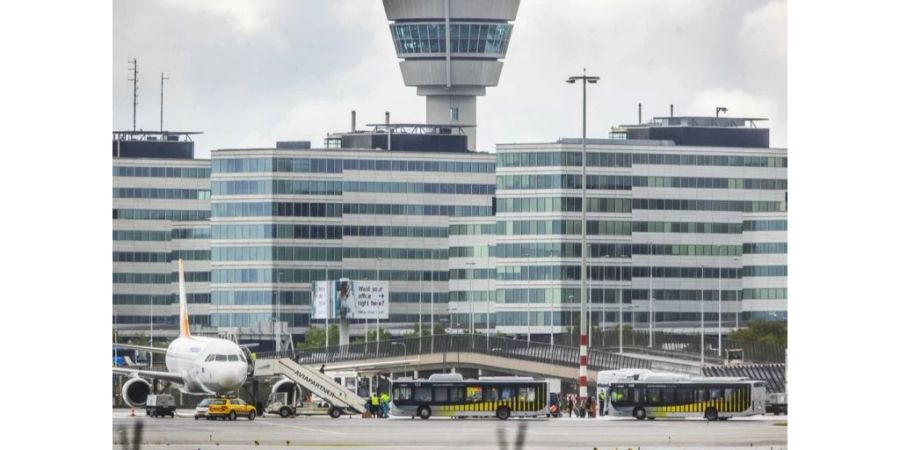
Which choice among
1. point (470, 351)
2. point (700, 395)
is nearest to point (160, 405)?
point (700, 395)

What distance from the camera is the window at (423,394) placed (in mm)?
99750

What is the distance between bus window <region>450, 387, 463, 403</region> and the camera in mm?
99375

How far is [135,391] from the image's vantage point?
108m

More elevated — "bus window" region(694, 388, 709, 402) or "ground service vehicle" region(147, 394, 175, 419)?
"bus window" region(694, 388, 709, 402)

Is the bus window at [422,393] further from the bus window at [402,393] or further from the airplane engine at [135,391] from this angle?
the airplane engine at [135,391]

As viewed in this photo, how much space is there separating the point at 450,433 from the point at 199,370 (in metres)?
22.0

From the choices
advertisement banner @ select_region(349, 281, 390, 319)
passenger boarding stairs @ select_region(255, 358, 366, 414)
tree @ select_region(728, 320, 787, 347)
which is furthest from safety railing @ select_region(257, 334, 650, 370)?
passenger boarding stairs @ select_region(255, 358, 366, 414)

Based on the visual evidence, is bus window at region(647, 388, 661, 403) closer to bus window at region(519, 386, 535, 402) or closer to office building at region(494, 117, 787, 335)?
bus window at region(519, 386, 535, 402)

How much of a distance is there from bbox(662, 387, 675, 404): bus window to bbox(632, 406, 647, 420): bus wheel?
43.9 inches

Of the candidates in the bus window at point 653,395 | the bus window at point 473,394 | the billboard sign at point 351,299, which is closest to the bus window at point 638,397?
the bus window at point 653,395

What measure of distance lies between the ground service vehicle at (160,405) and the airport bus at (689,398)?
22248 mm

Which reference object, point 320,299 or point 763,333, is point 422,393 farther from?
point 320,299
